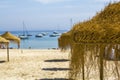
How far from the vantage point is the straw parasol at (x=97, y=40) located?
4.61 m

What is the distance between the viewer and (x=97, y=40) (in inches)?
185

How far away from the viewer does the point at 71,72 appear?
547cm

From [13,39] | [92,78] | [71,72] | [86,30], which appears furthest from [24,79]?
[13,39]

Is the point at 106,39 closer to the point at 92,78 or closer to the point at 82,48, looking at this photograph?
the point at 82,48

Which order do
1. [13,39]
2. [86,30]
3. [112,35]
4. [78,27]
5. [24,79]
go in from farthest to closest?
[13,39]
[24,79]
[78,27]
[86,30]
[112,35]

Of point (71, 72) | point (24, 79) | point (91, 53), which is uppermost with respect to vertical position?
point (91, 53)

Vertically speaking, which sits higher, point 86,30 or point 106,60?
point 86,30

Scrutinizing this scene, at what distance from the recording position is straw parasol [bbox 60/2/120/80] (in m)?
4.61

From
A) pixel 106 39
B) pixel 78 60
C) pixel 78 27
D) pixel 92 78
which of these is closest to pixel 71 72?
pixel 78 60

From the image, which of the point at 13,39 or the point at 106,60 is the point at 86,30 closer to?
the point at 106,60

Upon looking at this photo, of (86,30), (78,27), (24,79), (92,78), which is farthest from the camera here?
(24,79)

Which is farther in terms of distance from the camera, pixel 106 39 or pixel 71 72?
pixel 71 72

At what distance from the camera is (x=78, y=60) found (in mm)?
5215

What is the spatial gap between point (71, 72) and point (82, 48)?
59 cm
